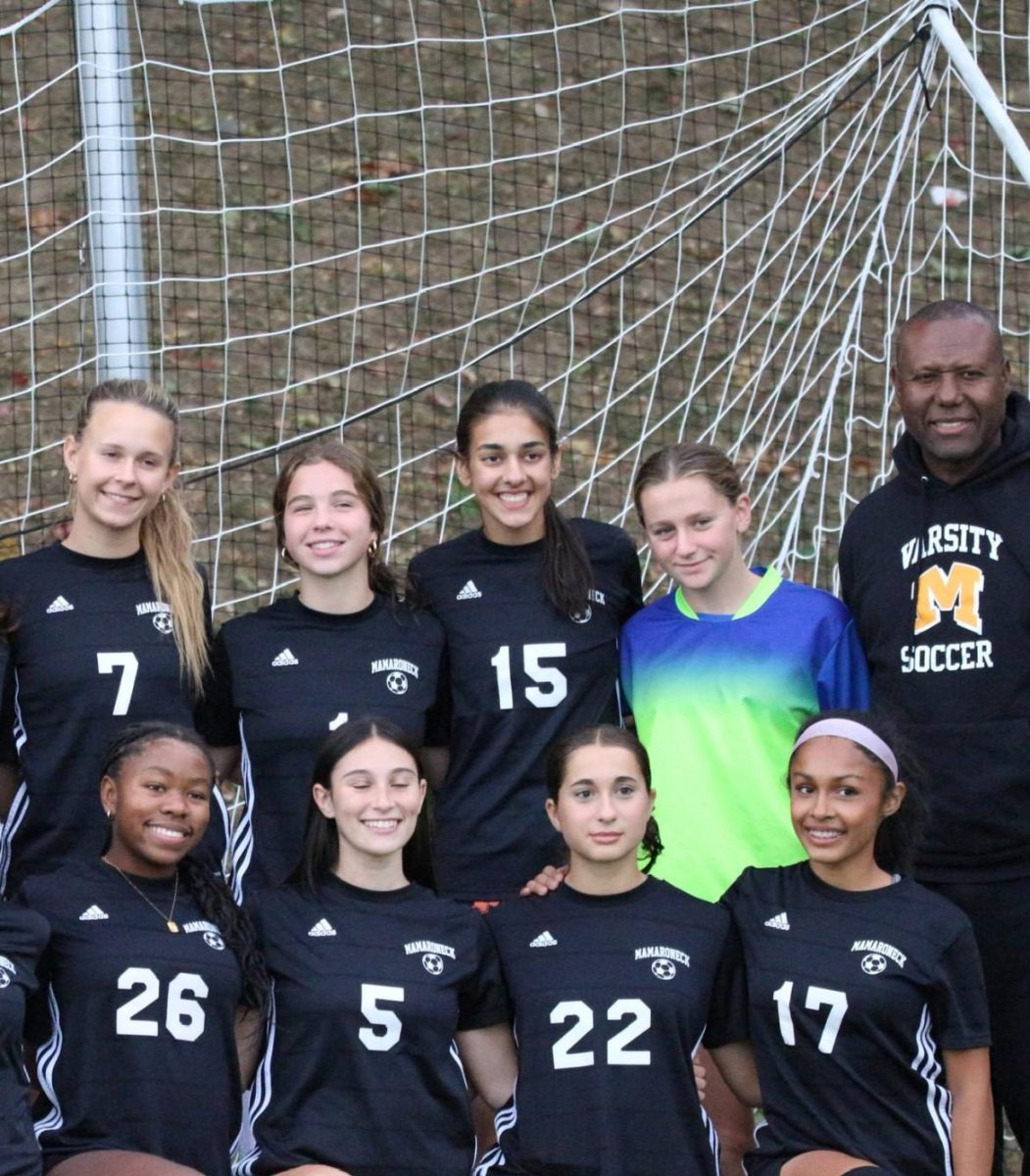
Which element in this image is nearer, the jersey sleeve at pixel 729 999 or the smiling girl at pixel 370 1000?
the smiling girl at pixel 370 1000

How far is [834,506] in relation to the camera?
834 centimetres

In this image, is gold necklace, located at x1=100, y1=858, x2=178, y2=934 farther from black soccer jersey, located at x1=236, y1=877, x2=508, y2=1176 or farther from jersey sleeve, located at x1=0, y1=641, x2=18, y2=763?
jersey sleeve, located at x1=0, y1=641, x2=18, y2=763

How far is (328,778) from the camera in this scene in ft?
13.2

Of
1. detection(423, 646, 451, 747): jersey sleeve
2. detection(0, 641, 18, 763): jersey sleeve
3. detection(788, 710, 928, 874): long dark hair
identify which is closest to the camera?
detection(788, 710, 928, 874): long dark hair

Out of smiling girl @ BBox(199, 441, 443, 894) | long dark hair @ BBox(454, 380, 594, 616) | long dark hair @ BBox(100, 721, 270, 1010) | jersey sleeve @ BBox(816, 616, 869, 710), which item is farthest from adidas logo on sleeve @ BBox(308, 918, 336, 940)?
jersey sleeve @ BBox(816, 616, 869, 710)

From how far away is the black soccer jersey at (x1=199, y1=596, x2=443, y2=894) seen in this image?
13.7 ft

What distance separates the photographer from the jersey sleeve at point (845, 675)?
4.21 m

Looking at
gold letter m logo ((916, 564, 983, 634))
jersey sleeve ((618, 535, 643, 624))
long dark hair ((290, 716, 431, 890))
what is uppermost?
jersey sleeve ((618, 535, 643, 624))

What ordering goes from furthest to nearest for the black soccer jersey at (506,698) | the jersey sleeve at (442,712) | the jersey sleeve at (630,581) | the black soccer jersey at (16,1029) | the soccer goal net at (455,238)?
the soccer goal net at (455,238), the jersey sleeve at (630,581), the jersey sleeve at (442,712), the black soccer jersey at (506,698), the black soccer jersey at (16,1029)

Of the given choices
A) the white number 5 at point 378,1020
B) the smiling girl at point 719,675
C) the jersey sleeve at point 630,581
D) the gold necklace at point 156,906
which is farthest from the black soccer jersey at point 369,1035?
the jersey sleeve at point 630,581

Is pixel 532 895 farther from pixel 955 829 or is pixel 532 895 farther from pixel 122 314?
pixel 122 314

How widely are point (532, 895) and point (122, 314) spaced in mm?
1827

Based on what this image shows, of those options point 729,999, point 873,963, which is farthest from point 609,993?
point 873,963

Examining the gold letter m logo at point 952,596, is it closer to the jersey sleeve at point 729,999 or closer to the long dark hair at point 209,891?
the jersey sleeve at point 729,999
